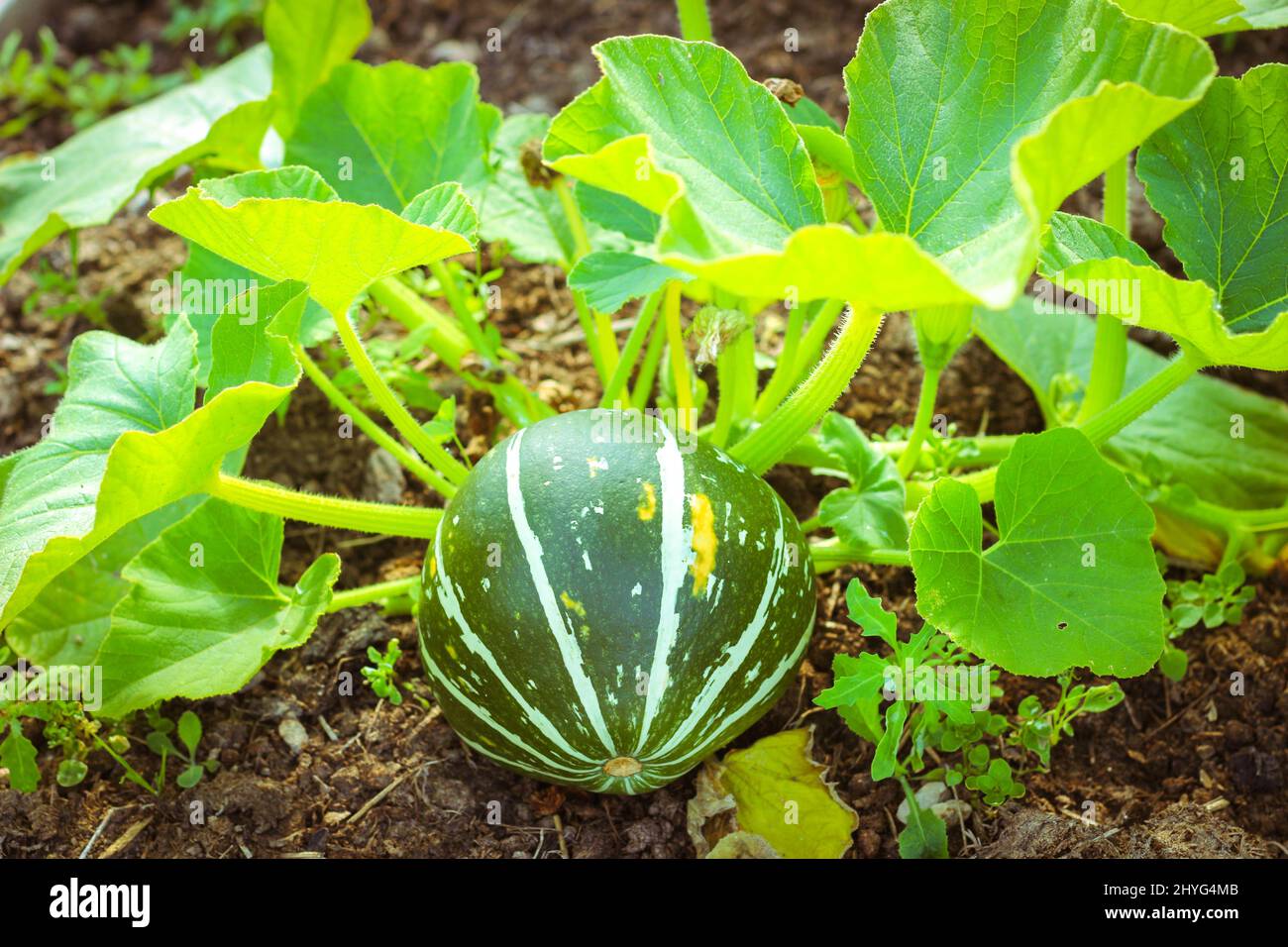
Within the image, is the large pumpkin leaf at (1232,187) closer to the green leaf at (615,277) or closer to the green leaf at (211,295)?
the green leaf at (615,277)

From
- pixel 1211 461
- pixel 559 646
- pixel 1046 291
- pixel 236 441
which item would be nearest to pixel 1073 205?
pixel 1046 291

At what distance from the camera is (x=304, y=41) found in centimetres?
263

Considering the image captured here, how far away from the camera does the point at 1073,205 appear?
9.85 feet

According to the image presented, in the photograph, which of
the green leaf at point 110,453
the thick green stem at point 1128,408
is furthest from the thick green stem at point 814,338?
the green leaf at point 110,453

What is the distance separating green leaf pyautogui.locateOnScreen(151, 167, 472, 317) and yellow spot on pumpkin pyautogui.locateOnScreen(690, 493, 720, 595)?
493mm

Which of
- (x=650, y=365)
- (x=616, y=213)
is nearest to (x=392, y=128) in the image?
(x=616, y=213)

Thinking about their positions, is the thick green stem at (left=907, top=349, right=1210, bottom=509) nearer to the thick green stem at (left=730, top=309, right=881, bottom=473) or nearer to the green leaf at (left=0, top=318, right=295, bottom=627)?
the thick green stem at (left=730, top=309, right=881, bottom=473)

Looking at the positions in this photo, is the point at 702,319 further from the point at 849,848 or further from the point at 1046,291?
the point at 1046,291

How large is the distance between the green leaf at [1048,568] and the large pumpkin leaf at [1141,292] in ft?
0.67

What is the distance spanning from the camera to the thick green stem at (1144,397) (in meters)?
1.90

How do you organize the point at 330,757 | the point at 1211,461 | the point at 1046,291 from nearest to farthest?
1. the point at 330,757
2. the point at 1211,461
3. the point at 1046,291

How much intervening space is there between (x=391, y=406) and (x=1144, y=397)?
4.03 ft

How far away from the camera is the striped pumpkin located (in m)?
1.73
